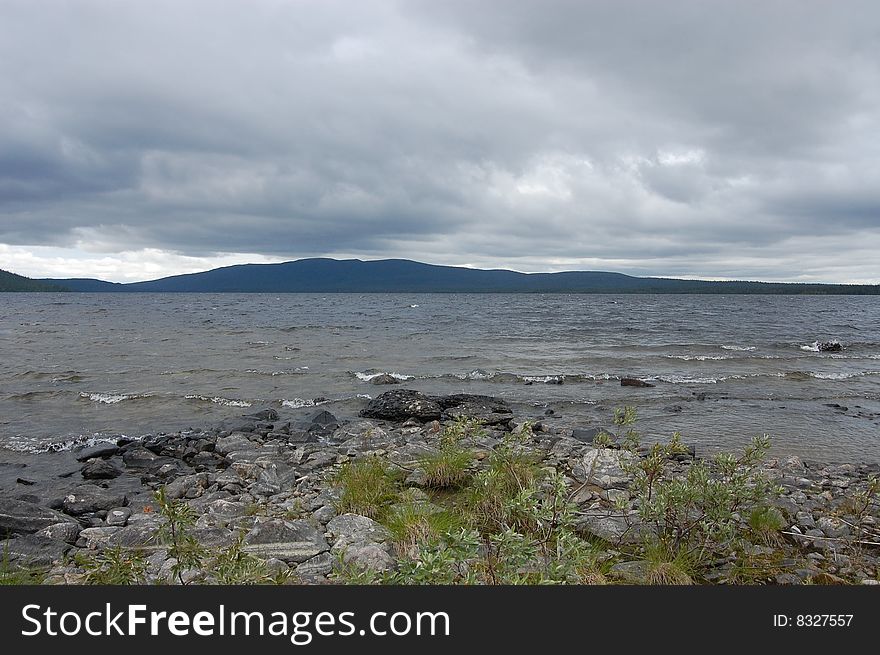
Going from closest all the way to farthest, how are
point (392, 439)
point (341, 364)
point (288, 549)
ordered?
point (288, 549)
point (392, 439)
point (341, 364)

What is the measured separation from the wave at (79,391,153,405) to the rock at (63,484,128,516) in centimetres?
984

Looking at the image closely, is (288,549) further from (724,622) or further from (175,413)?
(175,413)

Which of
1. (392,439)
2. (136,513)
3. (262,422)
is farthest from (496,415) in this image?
(136,513)

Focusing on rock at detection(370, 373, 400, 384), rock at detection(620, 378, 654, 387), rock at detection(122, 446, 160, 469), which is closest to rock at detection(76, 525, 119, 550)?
rock at detection(122, 446, 160, 469)

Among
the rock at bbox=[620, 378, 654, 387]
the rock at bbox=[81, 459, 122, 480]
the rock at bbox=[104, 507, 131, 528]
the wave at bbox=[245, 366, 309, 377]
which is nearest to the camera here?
the rock at bbox=[104, 507, 131, 528]

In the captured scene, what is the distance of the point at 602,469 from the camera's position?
895 cm

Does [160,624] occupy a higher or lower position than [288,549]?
higher

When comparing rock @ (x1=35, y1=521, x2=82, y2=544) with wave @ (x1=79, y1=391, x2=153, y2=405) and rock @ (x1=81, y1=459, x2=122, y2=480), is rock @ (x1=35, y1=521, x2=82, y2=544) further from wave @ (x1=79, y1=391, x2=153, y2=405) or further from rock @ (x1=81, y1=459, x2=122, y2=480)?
wave @ (x1=79, y1=391, x2=153, y2=405)

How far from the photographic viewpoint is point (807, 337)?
41.6 metres

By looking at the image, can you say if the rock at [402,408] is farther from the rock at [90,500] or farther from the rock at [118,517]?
the rock at [118,517]

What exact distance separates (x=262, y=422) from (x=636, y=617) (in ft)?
42.2

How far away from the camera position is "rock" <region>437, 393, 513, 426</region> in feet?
49.5

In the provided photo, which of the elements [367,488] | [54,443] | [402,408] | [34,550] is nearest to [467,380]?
[402,408]

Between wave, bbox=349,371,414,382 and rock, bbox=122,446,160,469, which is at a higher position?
wave, bbox=349,371,414,382
